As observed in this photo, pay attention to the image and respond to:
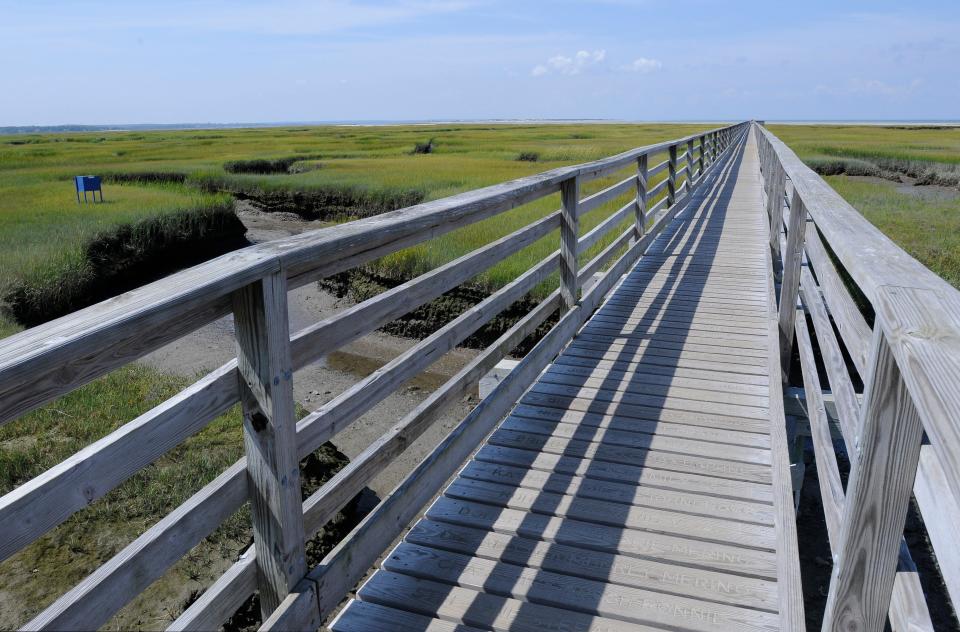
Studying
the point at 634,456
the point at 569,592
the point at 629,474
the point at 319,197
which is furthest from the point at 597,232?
the point at 319,197

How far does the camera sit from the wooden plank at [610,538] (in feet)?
8.84

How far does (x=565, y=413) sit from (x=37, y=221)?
15.6 m

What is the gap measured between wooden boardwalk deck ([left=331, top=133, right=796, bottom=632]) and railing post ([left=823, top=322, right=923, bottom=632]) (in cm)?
71

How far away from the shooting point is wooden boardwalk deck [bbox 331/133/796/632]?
2.49m

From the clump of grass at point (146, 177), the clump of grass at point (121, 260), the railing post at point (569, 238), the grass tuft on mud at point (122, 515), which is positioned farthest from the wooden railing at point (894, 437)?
the clump of grass at point (146, 177)

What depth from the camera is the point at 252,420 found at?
1.95m

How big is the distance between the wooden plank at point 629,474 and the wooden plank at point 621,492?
38 mm

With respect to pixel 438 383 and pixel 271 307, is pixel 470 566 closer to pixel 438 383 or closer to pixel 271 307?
pixel 271 307

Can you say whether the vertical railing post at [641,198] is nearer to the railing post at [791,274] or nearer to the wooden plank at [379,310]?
the railing post at [791,274]

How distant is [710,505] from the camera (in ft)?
10.2

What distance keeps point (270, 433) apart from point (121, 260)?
1437 centimetres

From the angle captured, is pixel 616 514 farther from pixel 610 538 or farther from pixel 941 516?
pixel 941 516

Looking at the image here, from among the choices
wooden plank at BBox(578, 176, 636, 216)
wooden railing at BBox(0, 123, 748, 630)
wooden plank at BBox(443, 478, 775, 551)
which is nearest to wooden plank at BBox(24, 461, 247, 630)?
wooden railing at BBox(0, 123, 748, 630)

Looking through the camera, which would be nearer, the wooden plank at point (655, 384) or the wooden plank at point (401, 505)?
the wooden plank at point (401, 505)
